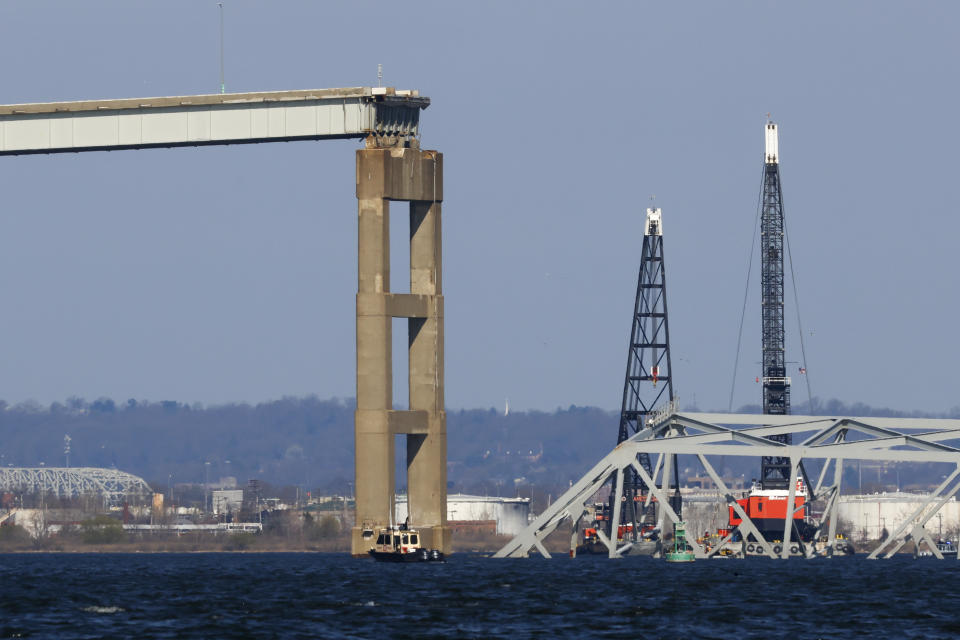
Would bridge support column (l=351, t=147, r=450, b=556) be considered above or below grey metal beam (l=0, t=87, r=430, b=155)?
below

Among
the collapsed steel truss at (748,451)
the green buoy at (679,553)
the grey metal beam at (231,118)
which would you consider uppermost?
the grey metal beam at (231,118)

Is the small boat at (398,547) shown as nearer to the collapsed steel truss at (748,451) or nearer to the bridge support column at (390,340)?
the bridge support column at (390,340)

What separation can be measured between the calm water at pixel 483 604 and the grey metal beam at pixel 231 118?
26.4m

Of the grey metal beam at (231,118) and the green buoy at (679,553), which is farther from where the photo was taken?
the green buoy at (679,553)

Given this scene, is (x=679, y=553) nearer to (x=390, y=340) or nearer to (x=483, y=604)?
(x=390, y=340)

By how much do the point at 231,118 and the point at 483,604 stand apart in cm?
4532

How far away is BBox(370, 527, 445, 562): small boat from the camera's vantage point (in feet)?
395

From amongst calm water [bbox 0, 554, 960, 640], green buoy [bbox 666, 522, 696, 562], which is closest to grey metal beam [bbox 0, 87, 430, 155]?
calm water [bbox 0, 554, 960, 640]

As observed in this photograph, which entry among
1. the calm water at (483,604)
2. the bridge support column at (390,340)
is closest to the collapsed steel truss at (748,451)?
the calm water at (483,604)

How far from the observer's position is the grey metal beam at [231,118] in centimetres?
11850

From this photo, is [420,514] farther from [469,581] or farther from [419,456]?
[469,581]

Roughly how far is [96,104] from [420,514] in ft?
106

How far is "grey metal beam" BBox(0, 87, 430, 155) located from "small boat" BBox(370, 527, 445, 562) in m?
24.1

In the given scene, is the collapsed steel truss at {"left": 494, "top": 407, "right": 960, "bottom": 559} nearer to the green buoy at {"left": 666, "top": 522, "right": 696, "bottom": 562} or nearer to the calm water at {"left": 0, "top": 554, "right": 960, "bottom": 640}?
the green buoy at {"left": 666, "top": 522, "right": 696, "bottom": 562}
